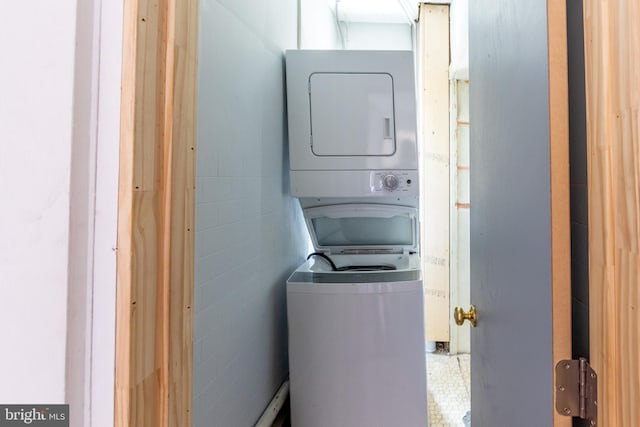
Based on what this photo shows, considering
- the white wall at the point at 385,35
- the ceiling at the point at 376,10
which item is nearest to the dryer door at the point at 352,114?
the ceiling at the point at 376,10

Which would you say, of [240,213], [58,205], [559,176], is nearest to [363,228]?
[240,213]

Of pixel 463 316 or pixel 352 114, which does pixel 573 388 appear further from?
pixel 352 114

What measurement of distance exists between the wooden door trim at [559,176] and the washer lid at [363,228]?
5.14 feet

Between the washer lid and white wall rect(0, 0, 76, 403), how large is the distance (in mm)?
1737

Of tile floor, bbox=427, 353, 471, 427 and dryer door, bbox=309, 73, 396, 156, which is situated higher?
dryer door, bbox=309, 73, 396, 156

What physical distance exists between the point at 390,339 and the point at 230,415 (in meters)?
0.83

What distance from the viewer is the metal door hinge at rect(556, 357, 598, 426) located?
0.68m

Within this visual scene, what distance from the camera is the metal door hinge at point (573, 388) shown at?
0.68 m

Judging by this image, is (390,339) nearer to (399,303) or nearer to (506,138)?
(399,303)

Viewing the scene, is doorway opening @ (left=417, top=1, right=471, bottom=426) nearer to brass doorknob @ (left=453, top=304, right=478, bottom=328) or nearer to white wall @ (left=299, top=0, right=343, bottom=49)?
white wall @ (left=299, top=0, right=343, bottom=49)

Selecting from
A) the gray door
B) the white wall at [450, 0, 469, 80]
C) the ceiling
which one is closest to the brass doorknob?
the gray door

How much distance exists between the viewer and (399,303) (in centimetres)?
188

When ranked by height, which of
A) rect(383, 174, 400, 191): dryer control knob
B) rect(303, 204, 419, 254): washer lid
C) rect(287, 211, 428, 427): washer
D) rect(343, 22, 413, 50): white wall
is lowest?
rect(287, 211, 428, 427): washer

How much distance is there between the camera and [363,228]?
2.47m
